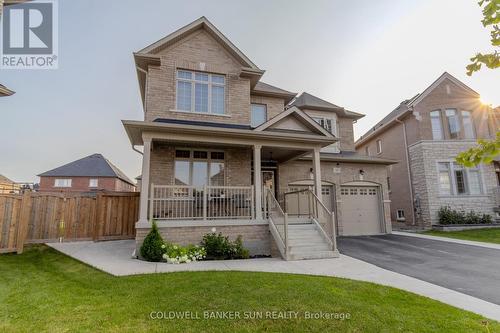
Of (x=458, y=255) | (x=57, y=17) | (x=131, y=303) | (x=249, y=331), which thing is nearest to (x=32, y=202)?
(x=57, y=17)

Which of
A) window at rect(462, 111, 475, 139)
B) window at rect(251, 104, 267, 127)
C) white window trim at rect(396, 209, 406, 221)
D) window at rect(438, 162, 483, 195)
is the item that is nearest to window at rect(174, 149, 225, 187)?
window at rect(251, 104, 267, 127)

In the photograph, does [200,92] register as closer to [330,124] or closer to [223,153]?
[223,153]

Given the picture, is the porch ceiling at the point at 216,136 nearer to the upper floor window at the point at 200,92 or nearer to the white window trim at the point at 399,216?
the upper floor window at the point at 200,92

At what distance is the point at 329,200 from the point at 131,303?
11.6 meters

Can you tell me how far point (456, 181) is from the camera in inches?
657

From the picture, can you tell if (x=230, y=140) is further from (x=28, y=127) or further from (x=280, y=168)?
(x=28, y=127)

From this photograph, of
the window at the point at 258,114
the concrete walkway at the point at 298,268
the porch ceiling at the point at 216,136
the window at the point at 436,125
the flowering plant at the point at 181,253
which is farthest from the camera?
the window at the point at 436,125

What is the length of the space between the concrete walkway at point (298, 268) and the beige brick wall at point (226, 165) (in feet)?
9.33

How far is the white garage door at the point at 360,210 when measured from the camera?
14172mm

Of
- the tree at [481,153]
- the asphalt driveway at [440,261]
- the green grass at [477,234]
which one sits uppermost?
the tree at [481,153]

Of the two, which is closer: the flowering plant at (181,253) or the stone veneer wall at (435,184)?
the flowering plant at (181,253)

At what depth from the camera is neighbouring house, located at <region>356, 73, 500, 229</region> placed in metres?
16.4

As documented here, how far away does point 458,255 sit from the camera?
29.4ft

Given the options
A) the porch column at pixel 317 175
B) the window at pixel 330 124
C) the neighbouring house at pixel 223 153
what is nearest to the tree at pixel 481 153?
the neighbouring house at pixel 223 153
